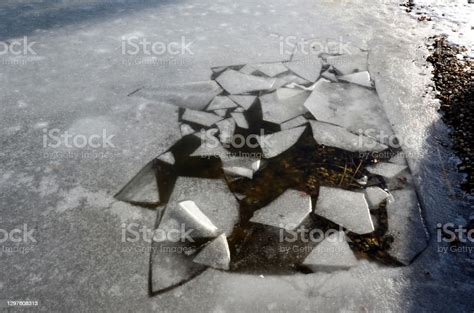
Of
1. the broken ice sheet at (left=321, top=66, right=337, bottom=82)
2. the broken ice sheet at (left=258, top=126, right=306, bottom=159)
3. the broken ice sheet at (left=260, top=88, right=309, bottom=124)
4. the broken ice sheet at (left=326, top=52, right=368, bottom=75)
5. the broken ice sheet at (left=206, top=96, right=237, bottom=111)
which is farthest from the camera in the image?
the broken ice sheet at (left=326, top=52, right=368, bottom=75)

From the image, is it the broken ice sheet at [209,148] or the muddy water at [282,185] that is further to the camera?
the broken ice sheet at [209,148]

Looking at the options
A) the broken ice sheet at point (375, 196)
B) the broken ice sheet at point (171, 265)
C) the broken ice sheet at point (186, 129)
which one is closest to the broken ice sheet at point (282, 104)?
the broken ice sheet at point (186, 129)

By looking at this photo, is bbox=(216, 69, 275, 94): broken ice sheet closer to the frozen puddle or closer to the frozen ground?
the frozen puddle

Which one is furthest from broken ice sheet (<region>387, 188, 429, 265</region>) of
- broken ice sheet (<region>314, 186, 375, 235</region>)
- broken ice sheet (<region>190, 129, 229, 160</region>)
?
broken ice sheet (<region>190, 129, 229, 160</region>)

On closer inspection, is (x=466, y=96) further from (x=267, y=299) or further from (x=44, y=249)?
(x=44, y=249)

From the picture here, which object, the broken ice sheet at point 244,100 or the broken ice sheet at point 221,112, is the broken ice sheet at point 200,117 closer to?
the broken ice sheet at point 221,112

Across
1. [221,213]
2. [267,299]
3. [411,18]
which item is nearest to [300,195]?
[221,213]
